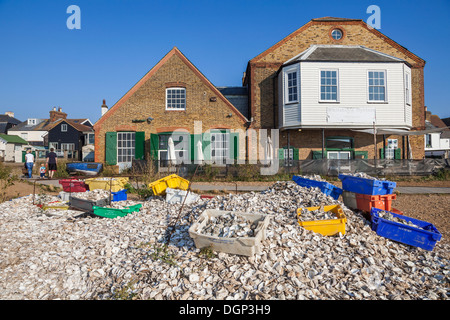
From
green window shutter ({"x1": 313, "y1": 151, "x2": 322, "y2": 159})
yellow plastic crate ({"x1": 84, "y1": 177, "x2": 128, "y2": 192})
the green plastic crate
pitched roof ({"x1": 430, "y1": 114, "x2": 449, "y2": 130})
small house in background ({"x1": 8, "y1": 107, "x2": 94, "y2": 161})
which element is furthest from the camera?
pitched roof ({"x1": 430, "y1": 114, "x2": 449, "y2": 130})

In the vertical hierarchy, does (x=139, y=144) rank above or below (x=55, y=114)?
below

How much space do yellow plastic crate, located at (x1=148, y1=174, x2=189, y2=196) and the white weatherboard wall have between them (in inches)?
384

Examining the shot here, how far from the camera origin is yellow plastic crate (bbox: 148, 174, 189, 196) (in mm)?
8867

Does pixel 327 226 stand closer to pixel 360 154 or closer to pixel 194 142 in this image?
pixel 194 142

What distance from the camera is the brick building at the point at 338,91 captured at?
16312 mm

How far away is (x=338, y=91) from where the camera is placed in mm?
16312

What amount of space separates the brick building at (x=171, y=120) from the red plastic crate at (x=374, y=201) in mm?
11478

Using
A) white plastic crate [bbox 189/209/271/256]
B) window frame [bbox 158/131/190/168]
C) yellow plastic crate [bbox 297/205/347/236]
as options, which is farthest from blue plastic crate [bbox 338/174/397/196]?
window frame [bbox 158/131/190/168]

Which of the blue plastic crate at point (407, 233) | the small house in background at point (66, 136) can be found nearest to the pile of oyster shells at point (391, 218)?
the blue plastic crate at point (407, 233)

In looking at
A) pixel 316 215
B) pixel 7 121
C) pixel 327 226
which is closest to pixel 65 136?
pixel 7 121

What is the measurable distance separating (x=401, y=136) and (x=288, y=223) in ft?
56.1

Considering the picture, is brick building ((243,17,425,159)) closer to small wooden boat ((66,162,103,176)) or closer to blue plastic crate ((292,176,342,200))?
blue plastic crate ((292,176,342,200))

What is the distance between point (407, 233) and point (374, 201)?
1.33 metres
